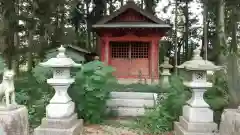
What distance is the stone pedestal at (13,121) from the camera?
455 cm

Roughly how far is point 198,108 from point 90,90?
9.56 feet

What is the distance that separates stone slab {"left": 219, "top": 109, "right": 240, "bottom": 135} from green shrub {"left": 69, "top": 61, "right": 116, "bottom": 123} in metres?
3.44

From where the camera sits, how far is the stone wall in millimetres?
8836

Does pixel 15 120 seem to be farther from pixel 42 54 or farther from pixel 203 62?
pixel 42 54

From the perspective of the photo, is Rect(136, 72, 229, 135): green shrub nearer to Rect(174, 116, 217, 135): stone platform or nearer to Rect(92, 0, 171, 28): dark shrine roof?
Rect(174, 116, 217, 135): stone platform

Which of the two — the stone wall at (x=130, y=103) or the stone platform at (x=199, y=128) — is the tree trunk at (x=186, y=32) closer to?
the stone wall at (x=130, y=103)

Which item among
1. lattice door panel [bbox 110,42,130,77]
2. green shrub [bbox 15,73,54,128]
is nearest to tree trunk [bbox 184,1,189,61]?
lattice door panel [bbox 110,42,130,77]

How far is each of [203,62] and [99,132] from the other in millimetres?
3216

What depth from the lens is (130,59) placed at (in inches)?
606

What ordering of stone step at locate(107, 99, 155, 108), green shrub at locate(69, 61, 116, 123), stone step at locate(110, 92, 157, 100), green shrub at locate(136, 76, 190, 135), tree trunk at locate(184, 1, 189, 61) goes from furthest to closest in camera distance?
tree trunk at locate(184, 1, 189, 61)
stone step at locate(110, 92, 157, 100)
stone step at locate(107, 99, 155, 108)
green shrub at locate(69, 61, 116, 123)
green shrub at locate(136, 76, 190, 135)

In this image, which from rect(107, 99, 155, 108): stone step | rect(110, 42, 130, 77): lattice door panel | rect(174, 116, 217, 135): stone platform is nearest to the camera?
rect(174, 116, 217, 135): stone platform

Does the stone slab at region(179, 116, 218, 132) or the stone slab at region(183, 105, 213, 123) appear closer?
the stone slab at region(179, 116, 218, 132)

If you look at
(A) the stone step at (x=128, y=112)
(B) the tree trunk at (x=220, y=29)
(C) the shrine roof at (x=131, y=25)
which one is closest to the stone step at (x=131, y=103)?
(A) the stone step at (x=128, y=112)

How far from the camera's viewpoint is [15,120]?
4641 millimetres
